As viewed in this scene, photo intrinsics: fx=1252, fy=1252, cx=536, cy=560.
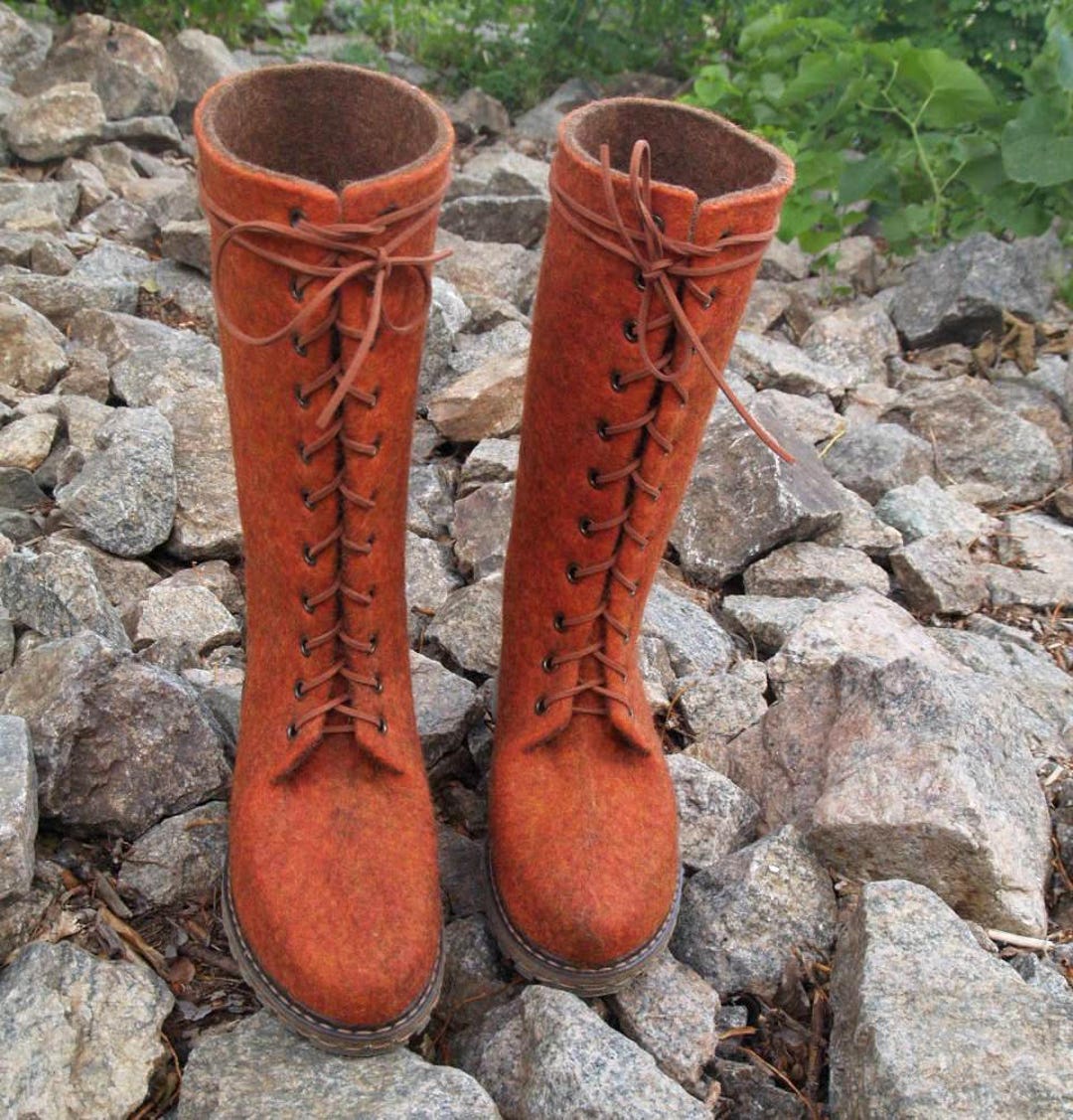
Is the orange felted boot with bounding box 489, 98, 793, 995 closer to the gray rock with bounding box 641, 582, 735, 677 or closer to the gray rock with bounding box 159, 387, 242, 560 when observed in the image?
the gray rock with bounding box 641, 582, 735, 677

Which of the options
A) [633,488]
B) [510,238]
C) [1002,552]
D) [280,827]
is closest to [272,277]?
[633,488]

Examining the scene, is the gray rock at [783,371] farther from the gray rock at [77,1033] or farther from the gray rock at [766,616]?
the gray rock at [77,1033]

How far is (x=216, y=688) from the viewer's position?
209 centimetres

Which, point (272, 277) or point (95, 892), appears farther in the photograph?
point (95, 892)

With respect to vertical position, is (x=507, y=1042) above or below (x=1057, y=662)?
above

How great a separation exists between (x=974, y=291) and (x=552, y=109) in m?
2.39

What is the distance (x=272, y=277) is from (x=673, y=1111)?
1068 millimetres

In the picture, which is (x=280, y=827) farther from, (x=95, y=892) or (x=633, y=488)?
(x=633, y=488)

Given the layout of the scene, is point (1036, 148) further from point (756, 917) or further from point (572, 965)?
point (572, 965)

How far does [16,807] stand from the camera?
1.61 m

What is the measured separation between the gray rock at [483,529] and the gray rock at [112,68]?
2.78 meters

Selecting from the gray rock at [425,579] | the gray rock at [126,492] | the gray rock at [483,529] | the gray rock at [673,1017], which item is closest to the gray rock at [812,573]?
the gray rock at [483,529]

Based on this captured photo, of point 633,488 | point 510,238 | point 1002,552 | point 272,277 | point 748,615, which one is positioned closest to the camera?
point 272,277

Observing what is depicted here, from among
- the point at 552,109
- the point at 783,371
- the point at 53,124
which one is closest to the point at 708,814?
the point at 783,371
